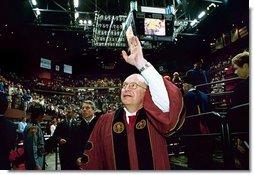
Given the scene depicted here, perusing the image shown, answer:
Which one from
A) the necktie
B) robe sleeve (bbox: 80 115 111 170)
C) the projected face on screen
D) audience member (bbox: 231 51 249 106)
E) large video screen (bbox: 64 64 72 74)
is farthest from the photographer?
large video screen (bbox: 64 64 72 74)

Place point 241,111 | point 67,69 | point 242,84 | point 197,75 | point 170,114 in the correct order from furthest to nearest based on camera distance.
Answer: point 67,69, point 197,75, point 242,84, point 241,111, point 170,114

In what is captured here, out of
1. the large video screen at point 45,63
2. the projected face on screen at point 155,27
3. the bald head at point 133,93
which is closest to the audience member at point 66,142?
the bald head at point 133,93

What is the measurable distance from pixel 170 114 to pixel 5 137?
58.3 inches

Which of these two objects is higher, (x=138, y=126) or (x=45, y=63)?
(x=45, y=63)

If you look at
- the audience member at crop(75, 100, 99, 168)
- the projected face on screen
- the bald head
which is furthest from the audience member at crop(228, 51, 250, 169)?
the projected face on screen

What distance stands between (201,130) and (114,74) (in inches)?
605

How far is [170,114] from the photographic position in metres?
1.35

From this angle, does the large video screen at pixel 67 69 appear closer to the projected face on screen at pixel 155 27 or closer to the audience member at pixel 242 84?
the projected face on screen at pixel 155 27

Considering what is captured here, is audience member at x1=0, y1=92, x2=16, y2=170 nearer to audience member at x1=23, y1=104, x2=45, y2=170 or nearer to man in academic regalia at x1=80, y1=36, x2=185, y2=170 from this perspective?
audience member at x1=23, y1=104, x2=45, y2=170

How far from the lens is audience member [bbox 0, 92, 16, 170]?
2062mm

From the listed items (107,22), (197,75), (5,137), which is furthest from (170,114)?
(107,22)

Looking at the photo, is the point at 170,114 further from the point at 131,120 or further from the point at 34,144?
the point at 34,144

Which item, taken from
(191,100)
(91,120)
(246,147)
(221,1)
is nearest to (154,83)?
(246,147)

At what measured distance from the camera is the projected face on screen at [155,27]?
17.9 feet
